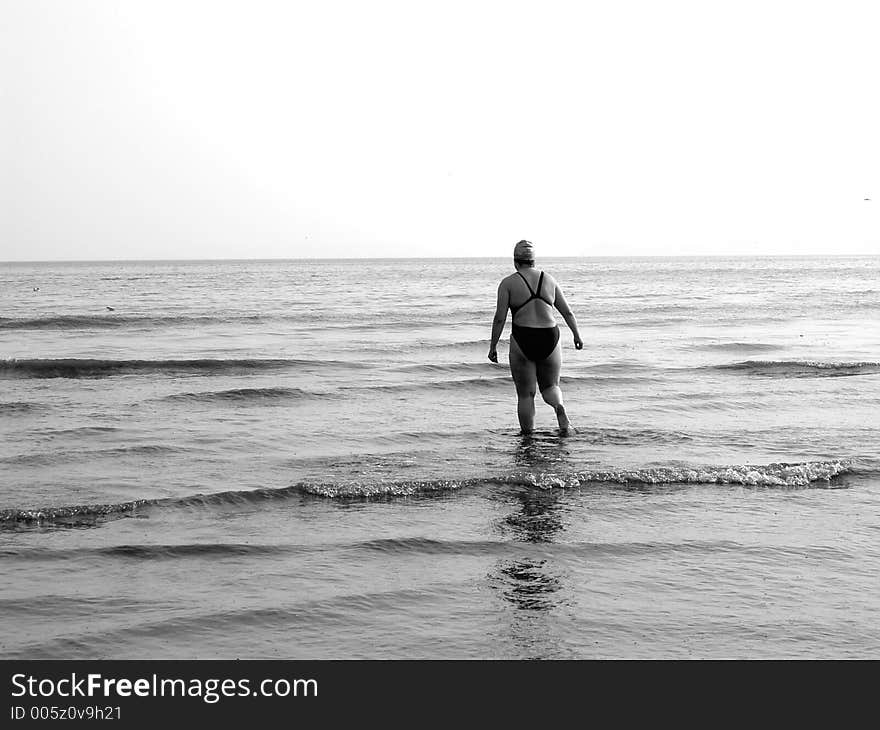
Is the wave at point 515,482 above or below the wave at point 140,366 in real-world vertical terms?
below

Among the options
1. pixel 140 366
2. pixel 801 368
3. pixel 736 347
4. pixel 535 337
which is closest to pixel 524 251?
pixel 535 337

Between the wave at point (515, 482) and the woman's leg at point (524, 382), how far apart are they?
5.91 feet

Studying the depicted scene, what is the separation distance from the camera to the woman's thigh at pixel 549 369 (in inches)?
399

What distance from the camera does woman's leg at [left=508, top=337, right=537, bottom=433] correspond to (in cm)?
1012

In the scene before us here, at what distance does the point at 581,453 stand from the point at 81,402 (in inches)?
277

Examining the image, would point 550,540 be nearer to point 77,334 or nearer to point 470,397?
point 470,397

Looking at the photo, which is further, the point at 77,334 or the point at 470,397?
the point at 77,334

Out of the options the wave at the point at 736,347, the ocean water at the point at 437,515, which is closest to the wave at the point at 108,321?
the ocean water at the point at 437,515

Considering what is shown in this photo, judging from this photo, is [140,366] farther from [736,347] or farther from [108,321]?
[108,321]

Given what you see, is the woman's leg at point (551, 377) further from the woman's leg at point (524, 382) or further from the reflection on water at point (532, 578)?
the reflection on water at point (532, 578)

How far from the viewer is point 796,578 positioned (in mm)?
5730
